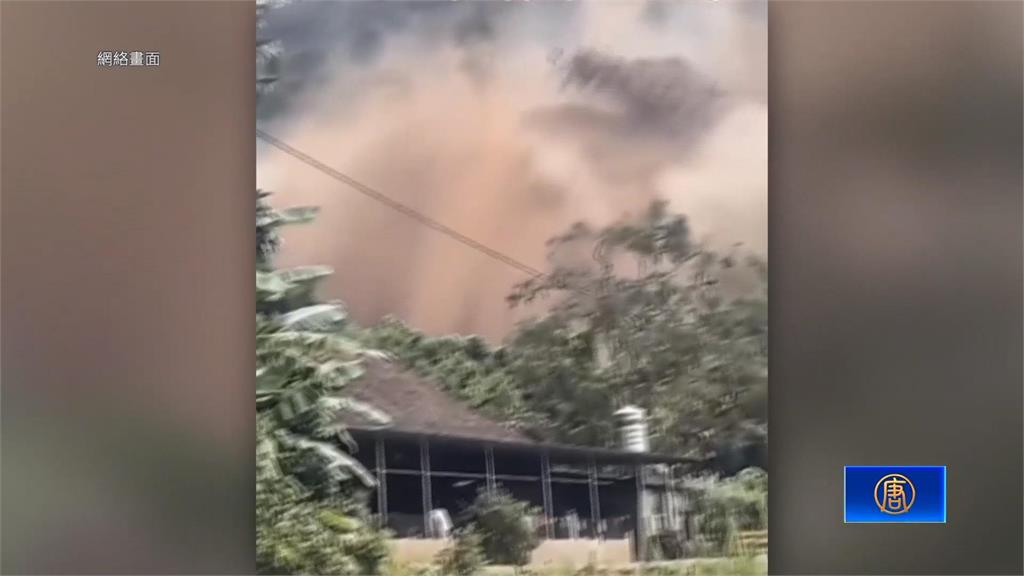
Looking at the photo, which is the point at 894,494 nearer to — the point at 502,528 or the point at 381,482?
the point at 502,528

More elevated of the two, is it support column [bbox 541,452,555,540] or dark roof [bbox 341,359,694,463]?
dark roof [bbox 341,359,694,463]

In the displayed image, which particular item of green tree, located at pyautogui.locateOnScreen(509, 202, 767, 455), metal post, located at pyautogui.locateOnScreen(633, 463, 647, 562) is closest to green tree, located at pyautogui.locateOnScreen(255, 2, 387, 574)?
green tree, located at pyautogui.locateOnScreen(509, 202, 767, 455)

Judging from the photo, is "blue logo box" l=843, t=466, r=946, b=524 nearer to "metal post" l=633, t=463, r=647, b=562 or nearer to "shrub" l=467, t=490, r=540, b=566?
"metal post" l=633, t=463, r=647, b=562

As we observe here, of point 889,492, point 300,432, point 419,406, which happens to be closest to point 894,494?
point 889,492

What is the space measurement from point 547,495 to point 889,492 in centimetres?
49

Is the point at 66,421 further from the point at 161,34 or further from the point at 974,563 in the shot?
the point at 974,563

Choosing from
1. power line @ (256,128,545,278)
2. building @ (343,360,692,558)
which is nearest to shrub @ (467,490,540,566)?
building @ (343,360,692,558)

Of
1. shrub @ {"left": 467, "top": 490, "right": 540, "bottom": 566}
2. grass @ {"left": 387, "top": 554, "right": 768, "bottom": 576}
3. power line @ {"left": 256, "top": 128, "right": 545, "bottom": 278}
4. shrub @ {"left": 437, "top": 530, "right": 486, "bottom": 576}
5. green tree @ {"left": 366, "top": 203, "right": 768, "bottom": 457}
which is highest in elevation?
power line @ {"left": 256, "top": 128, "right": 545, "bottom": 278}

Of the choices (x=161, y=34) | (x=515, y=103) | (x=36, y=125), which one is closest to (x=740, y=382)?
(x=515, y=103)

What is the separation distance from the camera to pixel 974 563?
101cm

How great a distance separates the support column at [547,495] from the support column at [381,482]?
226 millimetres

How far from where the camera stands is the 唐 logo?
1.00 meters

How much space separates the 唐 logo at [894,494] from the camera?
1.00 meters

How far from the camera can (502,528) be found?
39.3 inches
